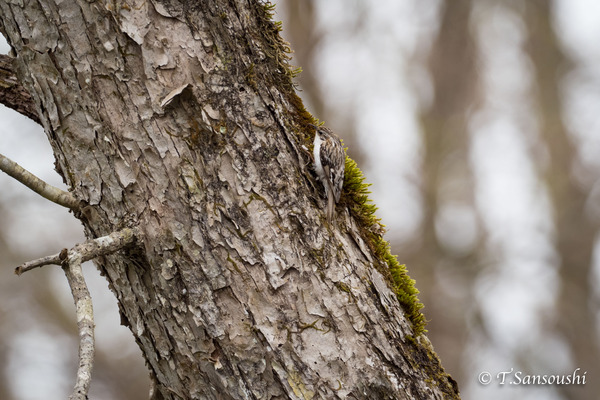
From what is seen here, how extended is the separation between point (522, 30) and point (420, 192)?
3.44m

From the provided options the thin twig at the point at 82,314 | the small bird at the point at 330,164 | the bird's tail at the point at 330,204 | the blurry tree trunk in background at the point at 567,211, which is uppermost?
the blurry tree trunk in background at the point at 567,211

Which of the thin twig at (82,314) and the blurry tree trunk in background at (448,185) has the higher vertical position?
the blurry tree trunk in background at (448,185)

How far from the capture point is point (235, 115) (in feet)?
6.25

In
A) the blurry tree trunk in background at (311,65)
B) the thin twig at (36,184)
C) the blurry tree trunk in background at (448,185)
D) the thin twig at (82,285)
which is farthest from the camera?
the blurry tree trunk in background at (311,65)

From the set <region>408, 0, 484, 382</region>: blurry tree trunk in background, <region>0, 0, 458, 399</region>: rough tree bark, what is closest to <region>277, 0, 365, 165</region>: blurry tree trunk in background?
<region>408, 0, 484, 382</region>: blurry tree trunk in background

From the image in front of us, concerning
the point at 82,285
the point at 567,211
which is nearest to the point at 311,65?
the point at 567,211

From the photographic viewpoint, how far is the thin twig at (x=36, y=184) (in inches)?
67.7

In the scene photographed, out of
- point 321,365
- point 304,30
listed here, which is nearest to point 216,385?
point 321,365

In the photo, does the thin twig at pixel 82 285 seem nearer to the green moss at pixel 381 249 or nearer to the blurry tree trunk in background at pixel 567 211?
the green moss at pixel 381 249

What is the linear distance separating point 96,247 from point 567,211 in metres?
7.83

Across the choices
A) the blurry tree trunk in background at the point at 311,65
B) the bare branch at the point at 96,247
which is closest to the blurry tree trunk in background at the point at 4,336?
the blurry tree trunk in background at the point at 311,65

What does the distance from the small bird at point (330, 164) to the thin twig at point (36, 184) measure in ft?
3.18

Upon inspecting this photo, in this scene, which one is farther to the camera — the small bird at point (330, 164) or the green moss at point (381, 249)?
the green moss at point (381, 249)

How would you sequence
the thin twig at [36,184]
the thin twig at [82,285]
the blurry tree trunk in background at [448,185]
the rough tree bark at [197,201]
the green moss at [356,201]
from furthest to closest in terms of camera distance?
1. the blurry tree trunk in background at [448,185]
2. the green moss at [356,201]
3. the rough tree bark at [197,201]
4. the thin twig at [36,184]
5. the thin twig at [82,285]
